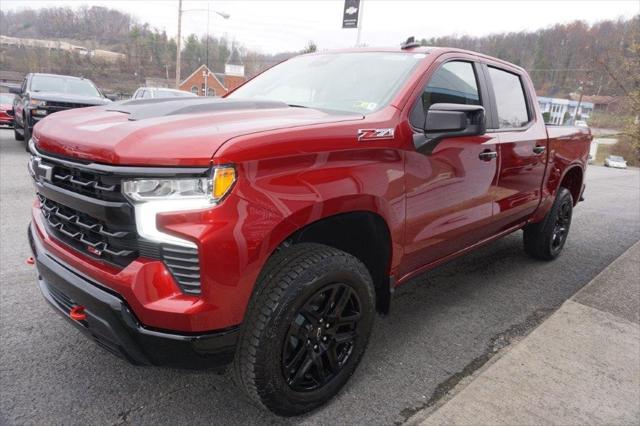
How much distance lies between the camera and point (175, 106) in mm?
2264

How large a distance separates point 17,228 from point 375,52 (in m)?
3.98

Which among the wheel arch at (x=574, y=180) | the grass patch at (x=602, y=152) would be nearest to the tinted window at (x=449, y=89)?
the wheel arch at (x=574, y=180)

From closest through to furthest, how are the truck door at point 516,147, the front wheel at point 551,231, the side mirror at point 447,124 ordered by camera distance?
the side mirror at point 447,124 < the truck door at point 516,147 < the front wheel at point 551,231

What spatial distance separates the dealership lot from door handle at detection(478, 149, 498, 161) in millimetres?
1166

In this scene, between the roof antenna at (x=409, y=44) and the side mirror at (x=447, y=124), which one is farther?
the roof antenna at (x=409, y=44)

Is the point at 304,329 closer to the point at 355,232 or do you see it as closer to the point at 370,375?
the point at 355,232

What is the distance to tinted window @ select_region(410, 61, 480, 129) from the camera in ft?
8.39

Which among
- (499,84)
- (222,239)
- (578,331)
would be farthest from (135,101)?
(578,331)

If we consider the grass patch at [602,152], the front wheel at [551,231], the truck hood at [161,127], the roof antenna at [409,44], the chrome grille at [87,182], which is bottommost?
the grass patch at [602,152]

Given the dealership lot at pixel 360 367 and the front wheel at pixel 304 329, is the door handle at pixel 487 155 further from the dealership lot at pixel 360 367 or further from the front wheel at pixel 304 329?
the front wheel at pixel 304 329

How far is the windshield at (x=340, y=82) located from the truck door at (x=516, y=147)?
3.27 ft

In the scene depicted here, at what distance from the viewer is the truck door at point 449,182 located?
8.29 feet

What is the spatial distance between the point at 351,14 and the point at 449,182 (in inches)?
701

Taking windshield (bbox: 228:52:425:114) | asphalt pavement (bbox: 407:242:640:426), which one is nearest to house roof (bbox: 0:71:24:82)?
windshield (bbox: 228:52:425:114)
